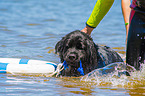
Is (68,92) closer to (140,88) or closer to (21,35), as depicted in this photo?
(140,88)

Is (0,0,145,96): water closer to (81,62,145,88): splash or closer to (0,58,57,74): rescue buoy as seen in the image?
(81,62,145,88): splash

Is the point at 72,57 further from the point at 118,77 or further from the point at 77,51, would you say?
the point at 118,77

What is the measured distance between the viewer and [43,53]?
7.88 meters

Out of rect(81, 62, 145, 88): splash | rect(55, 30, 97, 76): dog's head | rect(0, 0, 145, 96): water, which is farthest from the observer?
rect(55, 30, 97, 76): dog's head

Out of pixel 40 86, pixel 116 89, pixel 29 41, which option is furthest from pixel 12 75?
pixel 29 41

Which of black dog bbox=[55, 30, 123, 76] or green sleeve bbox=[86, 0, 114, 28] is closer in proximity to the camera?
black dog bbox=[55, 30, 123, 76]

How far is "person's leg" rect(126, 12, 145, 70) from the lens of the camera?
4.69m

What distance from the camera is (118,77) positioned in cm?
514

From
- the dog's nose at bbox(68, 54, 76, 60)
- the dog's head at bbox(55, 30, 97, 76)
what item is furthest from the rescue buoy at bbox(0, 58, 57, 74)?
the dog's nose at bbox(68, 54, 76, 60)

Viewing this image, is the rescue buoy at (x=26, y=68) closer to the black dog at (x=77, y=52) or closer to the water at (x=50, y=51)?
the water at (x=50, y=51)

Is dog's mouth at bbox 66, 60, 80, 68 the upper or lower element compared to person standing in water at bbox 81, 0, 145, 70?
lower

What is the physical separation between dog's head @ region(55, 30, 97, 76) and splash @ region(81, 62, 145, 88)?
0.21m

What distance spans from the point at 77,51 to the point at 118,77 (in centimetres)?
76

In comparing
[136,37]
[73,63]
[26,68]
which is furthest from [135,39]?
[26,68]
